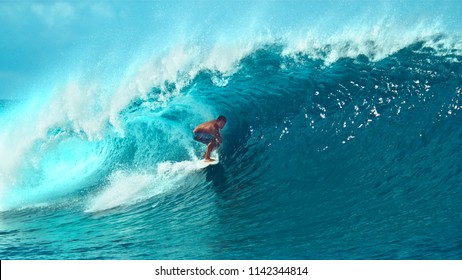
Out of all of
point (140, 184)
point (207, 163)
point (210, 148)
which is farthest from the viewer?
point (210, 148)

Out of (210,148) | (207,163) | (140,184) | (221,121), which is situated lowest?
(140,184)

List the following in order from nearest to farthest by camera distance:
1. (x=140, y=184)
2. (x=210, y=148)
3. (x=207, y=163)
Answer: (x=140, y=184), (x=207, y=163), (x=210, y=148)

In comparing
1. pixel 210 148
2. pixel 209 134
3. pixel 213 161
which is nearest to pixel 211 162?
pixel 213 161

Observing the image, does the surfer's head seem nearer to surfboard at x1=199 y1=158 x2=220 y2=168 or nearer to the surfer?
the surfer

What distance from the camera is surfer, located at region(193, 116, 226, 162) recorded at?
770cm

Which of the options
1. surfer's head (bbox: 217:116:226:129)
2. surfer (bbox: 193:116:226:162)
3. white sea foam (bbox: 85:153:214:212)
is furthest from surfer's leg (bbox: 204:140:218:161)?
surfer's head (bbox: 217:116:226:129)

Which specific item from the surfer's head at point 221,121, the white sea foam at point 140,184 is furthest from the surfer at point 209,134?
the white sea foam at point 140,184

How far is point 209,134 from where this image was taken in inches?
304

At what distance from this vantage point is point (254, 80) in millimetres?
9086

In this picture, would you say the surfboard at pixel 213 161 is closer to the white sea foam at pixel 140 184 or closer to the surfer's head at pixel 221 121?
the white sea foam at pixel 140 184

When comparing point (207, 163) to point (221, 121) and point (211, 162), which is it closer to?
point (211, 162)

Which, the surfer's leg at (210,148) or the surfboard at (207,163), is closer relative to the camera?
the surfboard at (207,163)

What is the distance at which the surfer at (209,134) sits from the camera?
25.3 feet

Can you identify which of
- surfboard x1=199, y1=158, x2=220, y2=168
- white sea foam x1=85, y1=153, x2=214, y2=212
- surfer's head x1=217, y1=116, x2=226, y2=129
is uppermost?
surfer's head x1=217, y1=116, x2=226, y2=129
